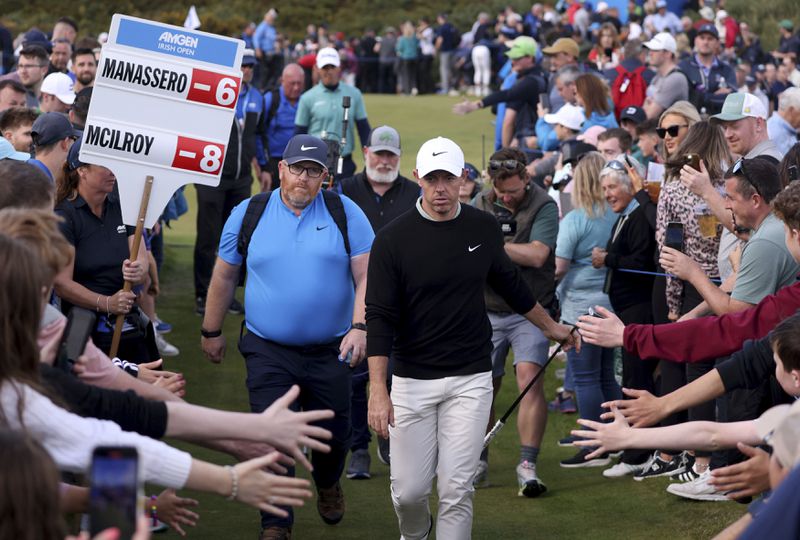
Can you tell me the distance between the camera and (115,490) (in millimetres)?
3684

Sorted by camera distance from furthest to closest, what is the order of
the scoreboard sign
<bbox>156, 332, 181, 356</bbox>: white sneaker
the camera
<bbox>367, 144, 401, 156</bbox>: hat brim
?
<bbox>156, 332, 181, 356</bbox>: white sneaker, <bbox>367, 144, 401, 156</bbox>: hat brim, the camera, the scoreboard sign

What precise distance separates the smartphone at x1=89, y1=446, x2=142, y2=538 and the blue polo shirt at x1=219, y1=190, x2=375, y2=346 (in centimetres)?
392

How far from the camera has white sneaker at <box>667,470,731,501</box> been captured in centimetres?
844

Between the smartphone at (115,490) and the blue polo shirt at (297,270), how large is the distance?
3.92 metres

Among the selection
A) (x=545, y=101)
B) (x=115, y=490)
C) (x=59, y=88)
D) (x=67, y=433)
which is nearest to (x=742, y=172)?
(x=67, y=433)

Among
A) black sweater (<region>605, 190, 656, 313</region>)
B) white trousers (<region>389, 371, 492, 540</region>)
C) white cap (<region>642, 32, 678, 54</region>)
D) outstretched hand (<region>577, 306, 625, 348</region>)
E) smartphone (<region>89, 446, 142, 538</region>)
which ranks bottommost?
white trousers (<region>389, 371, 492, 540</region>)

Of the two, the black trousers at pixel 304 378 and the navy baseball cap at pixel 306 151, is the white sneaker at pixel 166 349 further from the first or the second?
the navy baseball cap at pixel 306 151

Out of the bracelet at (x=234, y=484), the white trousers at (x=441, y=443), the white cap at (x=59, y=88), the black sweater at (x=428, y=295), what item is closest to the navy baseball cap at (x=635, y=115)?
the white cap at (x=59, y=88)

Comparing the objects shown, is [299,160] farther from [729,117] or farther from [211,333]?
[729,117]

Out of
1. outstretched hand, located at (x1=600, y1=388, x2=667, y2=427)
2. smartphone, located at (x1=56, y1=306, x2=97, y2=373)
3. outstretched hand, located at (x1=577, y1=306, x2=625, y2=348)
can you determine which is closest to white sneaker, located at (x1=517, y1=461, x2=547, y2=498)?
outstretched hand, located at (x1=577, y1=306, x2=625, y2=348)

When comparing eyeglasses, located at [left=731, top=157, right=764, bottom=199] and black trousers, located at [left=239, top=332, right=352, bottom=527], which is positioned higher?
eyeglasses, located at [left=731, top=157, right=764, bottom=199]

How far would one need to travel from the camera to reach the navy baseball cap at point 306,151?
304 inches

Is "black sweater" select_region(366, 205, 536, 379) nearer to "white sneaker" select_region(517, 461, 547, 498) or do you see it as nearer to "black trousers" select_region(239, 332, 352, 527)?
"black trousers" select_region(239, 332, 352, 527)

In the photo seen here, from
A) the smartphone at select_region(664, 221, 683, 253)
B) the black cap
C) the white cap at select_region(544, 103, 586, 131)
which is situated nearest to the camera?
the black cap
